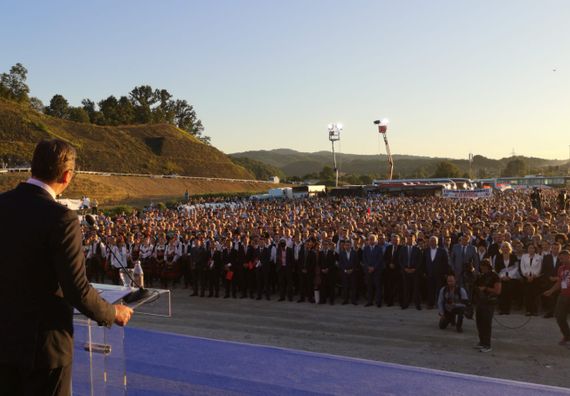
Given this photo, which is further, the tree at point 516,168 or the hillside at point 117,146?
the tree at point 516,168

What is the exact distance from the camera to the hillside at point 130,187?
2036 inches

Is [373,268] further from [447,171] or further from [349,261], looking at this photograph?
[447,171]

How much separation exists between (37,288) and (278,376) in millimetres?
2985

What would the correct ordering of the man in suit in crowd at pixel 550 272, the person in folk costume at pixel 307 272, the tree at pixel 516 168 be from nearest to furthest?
the man in suit in crowd at pixel 550 272 → the person in folk costume at pixel 307 272 → the tree at pixel 516 168

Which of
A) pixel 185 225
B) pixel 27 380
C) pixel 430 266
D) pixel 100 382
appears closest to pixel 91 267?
pixel 185 225

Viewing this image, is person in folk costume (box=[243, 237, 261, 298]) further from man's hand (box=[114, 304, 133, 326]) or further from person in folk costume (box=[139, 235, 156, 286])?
man's hand (box=[114, 304, 133, 326])

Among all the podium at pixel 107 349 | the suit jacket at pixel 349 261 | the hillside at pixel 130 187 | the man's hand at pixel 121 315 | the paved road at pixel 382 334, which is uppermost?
the hillside at pixel 130 187

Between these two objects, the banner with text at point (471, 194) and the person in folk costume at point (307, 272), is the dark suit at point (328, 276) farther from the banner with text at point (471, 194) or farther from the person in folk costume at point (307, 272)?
the banner with text at point (471, 194)

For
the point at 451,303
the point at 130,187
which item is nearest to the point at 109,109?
the point at 130,187

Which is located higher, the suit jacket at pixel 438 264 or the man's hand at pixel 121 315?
the man's hand at pixel 121 315

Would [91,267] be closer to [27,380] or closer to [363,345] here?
[363,345]

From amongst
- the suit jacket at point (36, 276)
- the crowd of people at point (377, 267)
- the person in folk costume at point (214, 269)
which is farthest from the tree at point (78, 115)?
the suit jacket at point (36, 276)

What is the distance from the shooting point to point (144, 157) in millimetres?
87125

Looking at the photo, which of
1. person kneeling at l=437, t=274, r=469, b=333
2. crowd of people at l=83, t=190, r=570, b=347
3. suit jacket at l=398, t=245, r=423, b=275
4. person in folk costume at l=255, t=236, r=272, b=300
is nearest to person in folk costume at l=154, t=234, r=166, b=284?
crowd of people at l=83, t=190, r=570, b=347
